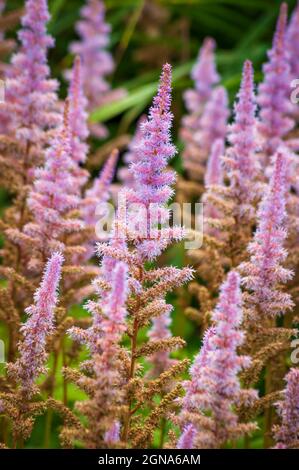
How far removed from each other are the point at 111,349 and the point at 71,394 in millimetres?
2116

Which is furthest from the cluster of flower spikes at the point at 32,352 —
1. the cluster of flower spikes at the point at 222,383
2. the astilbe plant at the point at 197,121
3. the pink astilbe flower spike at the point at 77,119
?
the astilbe plant at the point at 197,121

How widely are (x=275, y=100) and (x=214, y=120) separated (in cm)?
72

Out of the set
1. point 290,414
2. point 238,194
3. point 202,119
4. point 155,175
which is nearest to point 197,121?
point 202,119

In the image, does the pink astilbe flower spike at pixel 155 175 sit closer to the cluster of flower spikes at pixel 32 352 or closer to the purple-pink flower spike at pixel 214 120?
the cluster of flower spikes at pixel 32 352

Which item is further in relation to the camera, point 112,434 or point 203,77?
point 203,77

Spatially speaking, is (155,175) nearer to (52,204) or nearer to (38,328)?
(38,328)

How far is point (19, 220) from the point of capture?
4.15 metres

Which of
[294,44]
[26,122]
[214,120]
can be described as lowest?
[26,122]

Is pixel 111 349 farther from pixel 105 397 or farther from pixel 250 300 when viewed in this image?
pixel 250 300

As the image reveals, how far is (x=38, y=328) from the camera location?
2.80 m

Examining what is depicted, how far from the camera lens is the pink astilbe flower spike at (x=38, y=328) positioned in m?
2.73

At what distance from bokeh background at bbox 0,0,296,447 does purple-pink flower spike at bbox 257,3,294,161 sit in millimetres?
870
